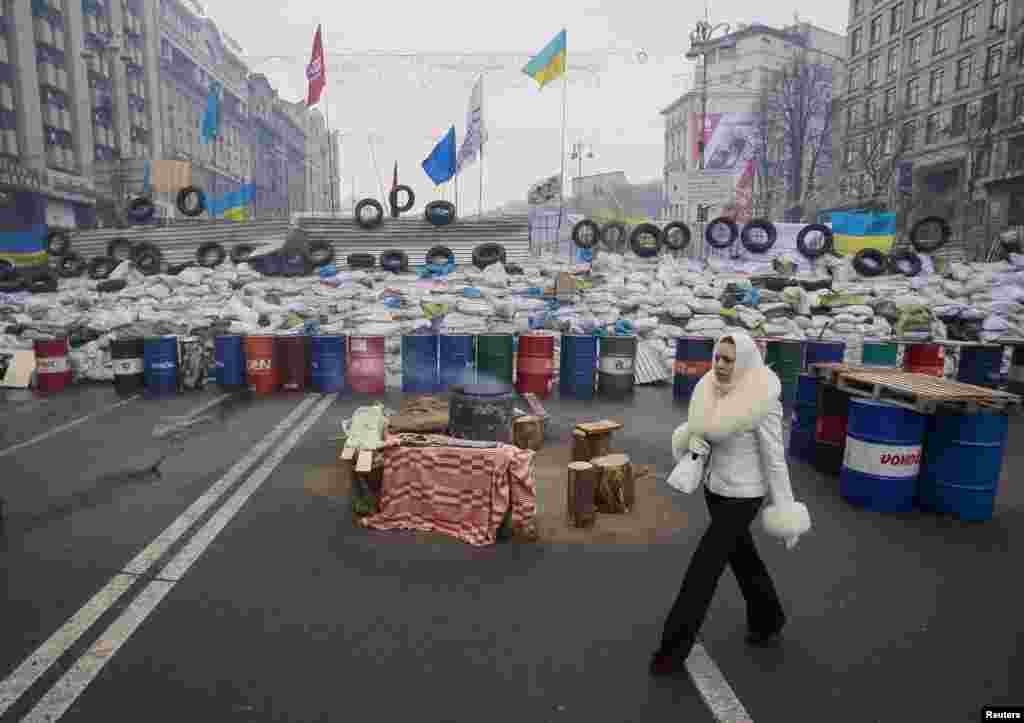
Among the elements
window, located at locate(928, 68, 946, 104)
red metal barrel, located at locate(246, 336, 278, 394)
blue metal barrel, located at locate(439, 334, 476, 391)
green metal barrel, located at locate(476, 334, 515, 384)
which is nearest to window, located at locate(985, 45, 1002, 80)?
window, located at locate(928, 68, 946, 104)

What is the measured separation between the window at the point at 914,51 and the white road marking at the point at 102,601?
2219 inches

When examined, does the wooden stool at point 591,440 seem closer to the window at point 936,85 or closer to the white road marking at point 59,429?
the white road marking at point 59,429

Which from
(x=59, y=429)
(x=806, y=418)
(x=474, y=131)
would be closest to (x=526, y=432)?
(x=806, y=418)

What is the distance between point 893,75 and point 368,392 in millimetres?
54449

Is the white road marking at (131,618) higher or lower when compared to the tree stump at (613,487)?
lower

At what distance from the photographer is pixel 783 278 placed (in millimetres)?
18422

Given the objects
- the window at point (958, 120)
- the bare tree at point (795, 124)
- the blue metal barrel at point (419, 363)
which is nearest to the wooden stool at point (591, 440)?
the blue metal barrel at point (419, 363)

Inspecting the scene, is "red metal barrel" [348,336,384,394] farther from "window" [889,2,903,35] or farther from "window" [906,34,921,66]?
"window" [889,2,903,35]

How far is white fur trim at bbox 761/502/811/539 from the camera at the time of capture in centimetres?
340

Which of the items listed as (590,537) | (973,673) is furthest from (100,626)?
(973,673)

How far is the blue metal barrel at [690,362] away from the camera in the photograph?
10320 mm

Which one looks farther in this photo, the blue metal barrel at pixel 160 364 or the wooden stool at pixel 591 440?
the blue metal barrel at pixel 160 364

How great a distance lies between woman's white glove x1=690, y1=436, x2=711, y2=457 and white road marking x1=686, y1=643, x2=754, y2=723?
1.13 m

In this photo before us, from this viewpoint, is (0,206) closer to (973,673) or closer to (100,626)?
(100,626)
